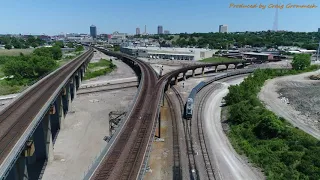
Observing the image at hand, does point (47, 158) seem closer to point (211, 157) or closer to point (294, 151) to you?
point (211, 157)

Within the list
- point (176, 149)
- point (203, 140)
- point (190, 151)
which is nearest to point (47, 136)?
point (176, 149)

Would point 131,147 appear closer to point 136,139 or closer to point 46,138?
point 136,139

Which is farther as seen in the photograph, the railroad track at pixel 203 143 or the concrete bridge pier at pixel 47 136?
the concrete bridge pier at pixel 47 136

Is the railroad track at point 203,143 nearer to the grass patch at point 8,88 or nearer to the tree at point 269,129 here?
the tree at point 269,129

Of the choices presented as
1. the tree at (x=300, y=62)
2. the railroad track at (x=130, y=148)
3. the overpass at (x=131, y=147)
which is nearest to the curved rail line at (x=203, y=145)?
the overpass at (x=131, y=147)

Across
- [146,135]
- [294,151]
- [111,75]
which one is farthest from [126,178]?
[111,75]
